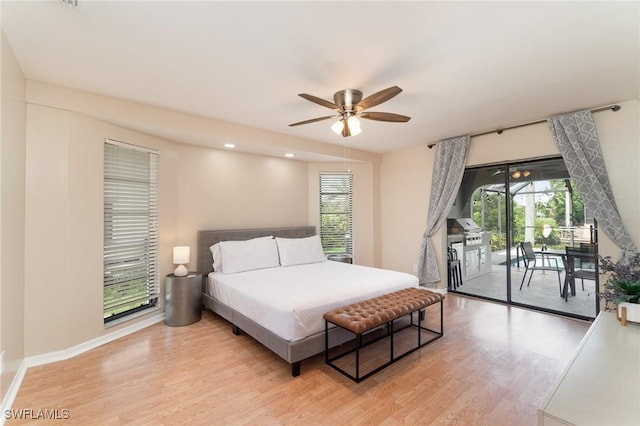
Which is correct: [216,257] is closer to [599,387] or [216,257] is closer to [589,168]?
[599,387]

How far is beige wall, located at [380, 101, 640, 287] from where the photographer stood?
10.3 feet

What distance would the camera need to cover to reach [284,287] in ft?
10.0

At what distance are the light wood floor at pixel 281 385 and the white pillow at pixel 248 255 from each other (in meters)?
1.01

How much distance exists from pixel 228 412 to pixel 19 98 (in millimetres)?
3109

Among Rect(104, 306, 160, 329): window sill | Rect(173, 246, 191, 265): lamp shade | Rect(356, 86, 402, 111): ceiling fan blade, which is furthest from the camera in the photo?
Rect(173, 246, 191, 265): lamp shade

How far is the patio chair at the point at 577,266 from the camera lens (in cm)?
357

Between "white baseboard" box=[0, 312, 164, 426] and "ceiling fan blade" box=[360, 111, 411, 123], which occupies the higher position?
"ceiling fan blade" box=[360, 111, 411, 123]

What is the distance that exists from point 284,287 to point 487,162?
12.2 ft

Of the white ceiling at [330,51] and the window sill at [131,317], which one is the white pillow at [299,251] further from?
the white ceiling at [330,51]

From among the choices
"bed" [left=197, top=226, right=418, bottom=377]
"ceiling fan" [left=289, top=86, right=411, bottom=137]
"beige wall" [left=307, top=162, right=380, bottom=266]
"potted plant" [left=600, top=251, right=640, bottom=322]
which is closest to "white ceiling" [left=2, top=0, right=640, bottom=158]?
"ceiling fan" [left=289, top=86, right=411, bottom=137]

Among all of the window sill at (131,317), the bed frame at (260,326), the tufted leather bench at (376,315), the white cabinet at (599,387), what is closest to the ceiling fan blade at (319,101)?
the tufted leather bench at (376,315)

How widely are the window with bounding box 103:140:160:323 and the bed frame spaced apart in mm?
640

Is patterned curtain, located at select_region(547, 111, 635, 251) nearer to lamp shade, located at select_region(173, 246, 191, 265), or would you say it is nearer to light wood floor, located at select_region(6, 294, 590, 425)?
light wood floor, located at select_region(6, 294, 590, 425)

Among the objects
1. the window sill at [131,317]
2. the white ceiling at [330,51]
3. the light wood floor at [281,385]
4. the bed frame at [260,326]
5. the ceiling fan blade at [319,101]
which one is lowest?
the light wood floor at [281,385]
